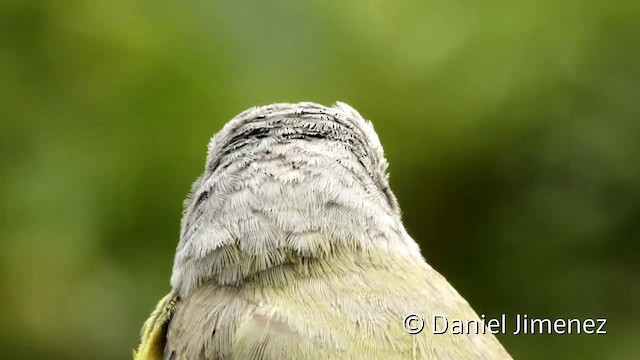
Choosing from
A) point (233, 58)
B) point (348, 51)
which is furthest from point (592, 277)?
point (233, 58)

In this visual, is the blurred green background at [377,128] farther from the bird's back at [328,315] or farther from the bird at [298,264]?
the bird's back at [328,315]

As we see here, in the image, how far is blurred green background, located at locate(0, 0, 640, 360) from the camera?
3.42 m

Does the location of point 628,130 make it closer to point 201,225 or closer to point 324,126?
point 324,126

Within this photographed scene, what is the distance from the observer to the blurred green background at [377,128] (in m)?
3.42

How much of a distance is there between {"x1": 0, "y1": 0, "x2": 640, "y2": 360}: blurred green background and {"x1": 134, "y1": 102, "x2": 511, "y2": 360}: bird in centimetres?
158

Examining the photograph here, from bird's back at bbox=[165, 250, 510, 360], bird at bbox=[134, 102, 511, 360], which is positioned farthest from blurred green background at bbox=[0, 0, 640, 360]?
bird's back at bbox=[165, 250, 510, 360]

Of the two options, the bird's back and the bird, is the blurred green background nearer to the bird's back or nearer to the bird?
the bird

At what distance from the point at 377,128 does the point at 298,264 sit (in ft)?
6.51

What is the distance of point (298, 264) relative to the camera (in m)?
1.58

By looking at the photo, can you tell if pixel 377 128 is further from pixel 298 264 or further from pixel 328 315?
pixel 328 315

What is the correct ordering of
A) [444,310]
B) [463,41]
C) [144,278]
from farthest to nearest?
1. [463,41]
2. [144,278]
3. [444,310]

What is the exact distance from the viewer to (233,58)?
139 inches

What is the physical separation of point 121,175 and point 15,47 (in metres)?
0.73

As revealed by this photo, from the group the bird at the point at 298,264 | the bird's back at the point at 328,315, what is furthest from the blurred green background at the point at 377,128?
the bird's back at the point at 328,315
